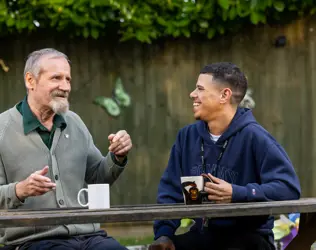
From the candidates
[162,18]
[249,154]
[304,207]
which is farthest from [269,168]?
[162,18]

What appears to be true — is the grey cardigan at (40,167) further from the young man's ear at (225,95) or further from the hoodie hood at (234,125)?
the young man's ear at (225,95)

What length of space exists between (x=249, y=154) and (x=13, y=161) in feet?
3.82

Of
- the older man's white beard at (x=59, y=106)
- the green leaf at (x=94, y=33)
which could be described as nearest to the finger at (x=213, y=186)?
the older man's white beard at (x=59, y=106)

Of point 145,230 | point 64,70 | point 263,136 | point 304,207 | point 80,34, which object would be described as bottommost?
point 145,230

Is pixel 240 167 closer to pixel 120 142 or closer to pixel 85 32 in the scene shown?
pixel 120 142

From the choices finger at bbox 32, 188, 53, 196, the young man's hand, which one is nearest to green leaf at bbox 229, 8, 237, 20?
the young man's hand

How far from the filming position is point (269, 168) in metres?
4.62

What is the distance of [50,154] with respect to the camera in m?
4.77

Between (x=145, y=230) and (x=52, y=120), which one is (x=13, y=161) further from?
(x=145, y=230)

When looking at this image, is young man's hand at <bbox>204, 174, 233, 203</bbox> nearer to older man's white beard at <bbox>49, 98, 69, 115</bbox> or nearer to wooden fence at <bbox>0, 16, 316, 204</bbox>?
older man's white beard at <bbox>49, 98, 69, 115</bbox>

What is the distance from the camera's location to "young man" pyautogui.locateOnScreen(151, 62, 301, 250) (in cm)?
455

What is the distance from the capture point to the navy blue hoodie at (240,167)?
4.54 metres

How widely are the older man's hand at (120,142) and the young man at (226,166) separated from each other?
1.00ft

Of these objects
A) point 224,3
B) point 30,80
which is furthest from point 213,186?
point 224,3
